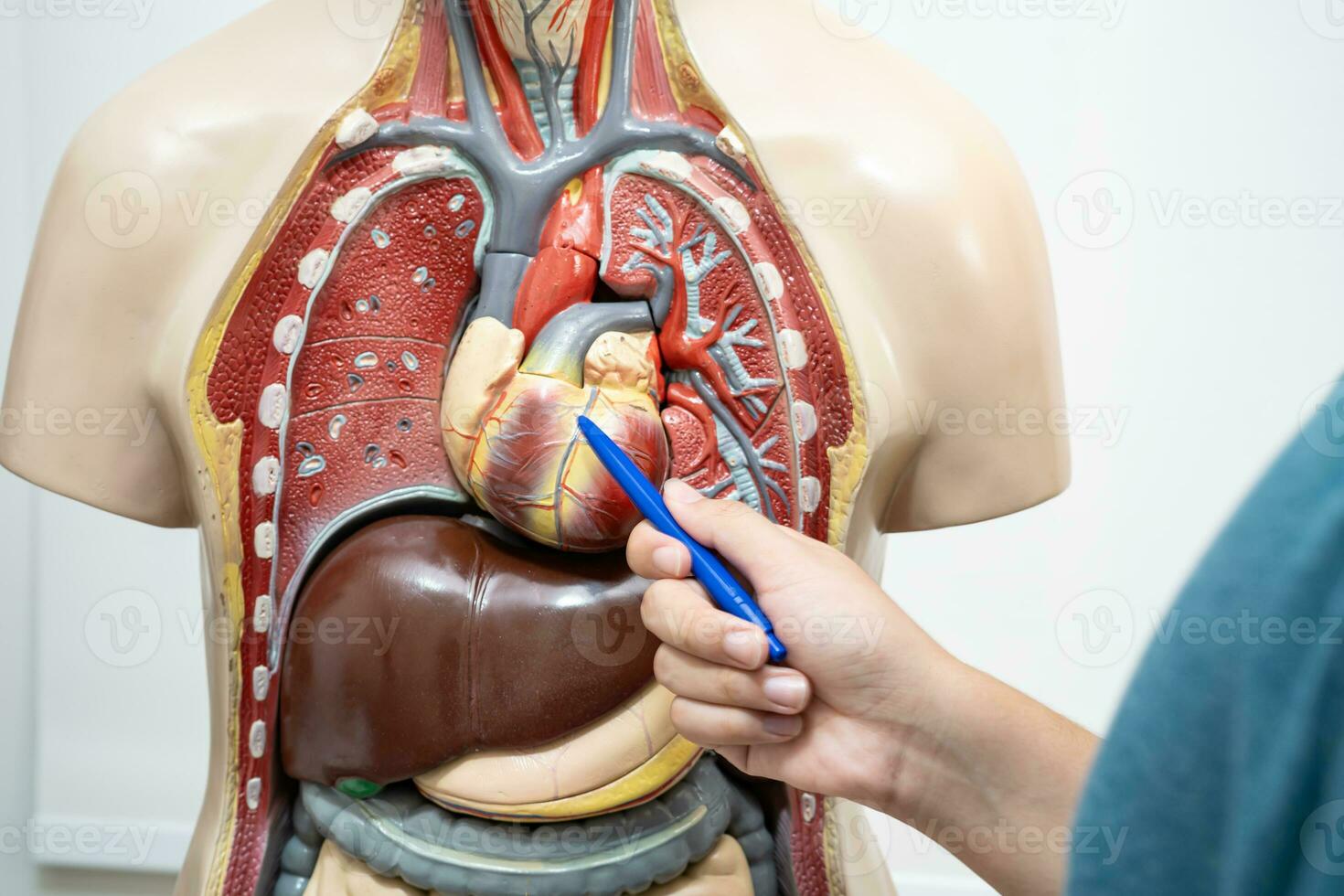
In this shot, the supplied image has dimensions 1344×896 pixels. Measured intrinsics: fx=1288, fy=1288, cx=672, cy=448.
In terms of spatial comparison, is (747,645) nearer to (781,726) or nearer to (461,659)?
(781,726)

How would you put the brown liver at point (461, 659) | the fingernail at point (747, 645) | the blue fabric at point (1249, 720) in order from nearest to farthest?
the blue fabric at point (1249, 720), the fingernail at point (747, 645), the brown liver at point (461, 659)

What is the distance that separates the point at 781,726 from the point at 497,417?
0.26 m

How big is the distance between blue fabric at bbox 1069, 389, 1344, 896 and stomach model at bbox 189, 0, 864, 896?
0.49 metres

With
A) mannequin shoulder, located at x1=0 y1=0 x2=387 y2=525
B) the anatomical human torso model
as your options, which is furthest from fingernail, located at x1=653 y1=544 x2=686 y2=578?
mannequin shoulder, located at x1=0 y1=0 x2=387 y2=525

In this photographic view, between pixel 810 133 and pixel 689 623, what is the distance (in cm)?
34

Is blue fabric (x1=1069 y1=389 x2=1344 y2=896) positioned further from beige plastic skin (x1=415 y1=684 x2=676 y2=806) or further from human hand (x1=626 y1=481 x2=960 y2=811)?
beige plastic skin (x1=415 y1=684 x2=676 y2=806)

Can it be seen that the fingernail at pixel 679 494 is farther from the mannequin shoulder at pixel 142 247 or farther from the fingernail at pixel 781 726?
the mannequin shoulder at pixel 142 247

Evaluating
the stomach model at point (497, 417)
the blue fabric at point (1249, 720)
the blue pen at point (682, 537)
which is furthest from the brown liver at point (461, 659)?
the blue fabric at point (1249, 720)

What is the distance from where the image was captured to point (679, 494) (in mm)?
729

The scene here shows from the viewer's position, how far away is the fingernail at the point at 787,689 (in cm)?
66

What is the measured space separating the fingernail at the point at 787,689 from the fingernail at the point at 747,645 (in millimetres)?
18

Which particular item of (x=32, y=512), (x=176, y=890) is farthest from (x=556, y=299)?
(x=32, y=512)

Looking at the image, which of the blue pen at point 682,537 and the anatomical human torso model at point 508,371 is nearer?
the blue pen at point 682,537

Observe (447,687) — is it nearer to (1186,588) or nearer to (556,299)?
(556,299)
